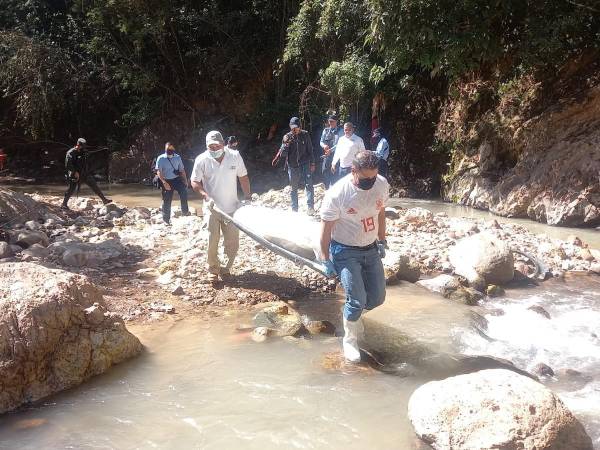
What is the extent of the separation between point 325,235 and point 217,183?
232cm

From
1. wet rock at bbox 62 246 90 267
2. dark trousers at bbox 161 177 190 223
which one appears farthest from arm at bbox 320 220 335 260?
dark trousers at bbox 161 177 190 223

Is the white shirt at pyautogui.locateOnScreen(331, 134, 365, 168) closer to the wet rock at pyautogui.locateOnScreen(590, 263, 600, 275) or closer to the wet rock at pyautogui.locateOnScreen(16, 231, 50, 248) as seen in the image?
the wet rock at pyautogui.locateOnScreen(590, 263, 600, 275)

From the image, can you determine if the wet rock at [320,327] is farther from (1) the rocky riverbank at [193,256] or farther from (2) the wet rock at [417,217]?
(2) the wet rock at [417,217]

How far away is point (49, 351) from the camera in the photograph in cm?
405

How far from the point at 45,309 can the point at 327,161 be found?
311 inches

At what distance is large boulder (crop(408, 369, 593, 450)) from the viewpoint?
3088mm

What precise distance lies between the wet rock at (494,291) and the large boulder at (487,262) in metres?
0.20

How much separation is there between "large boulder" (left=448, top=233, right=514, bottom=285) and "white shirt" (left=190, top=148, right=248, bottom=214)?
3.09 metres

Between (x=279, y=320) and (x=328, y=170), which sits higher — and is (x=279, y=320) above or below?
below

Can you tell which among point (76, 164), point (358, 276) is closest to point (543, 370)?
point (358, 276)

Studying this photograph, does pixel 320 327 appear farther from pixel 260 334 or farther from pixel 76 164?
pixel 76 164

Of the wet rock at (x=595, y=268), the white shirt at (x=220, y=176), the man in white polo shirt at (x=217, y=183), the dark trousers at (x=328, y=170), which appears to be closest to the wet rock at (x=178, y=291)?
the man in white polo shirt at (x=217, y=183)

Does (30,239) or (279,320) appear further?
(30,239)

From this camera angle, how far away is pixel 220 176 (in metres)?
6.11
